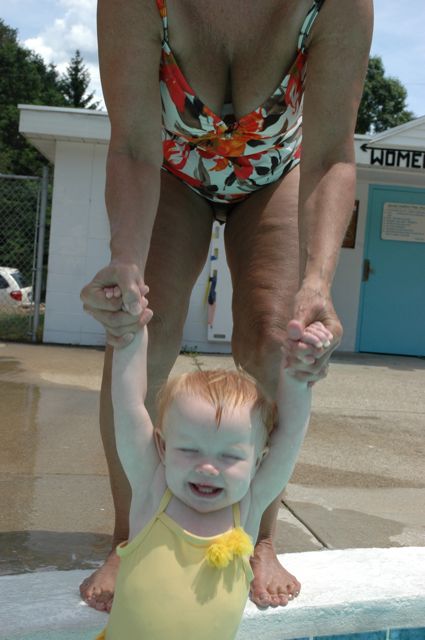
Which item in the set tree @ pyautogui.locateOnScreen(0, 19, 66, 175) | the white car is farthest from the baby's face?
tree @ pyautogui.locateOnScreen(0, 19, 66, 175)

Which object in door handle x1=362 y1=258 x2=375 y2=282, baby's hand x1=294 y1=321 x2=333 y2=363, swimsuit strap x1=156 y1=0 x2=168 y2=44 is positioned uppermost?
swimsuit strap x1=156 y1=0 x2=168 y2=44

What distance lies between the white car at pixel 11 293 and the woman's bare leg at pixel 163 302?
1068cm

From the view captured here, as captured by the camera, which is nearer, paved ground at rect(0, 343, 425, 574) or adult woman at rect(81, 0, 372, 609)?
adult woman at rect(81, 0, 372, 609)

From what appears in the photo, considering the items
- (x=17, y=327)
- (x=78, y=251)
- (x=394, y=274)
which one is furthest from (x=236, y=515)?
(x=17, y=327)

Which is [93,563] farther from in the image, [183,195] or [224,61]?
[224,61]

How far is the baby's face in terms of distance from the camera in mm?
1756

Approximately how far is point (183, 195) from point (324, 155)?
58cm

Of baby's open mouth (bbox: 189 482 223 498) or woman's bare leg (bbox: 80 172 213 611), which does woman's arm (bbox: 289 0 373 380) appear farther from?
baby's open mouth (bbox: 189 482 223 498)

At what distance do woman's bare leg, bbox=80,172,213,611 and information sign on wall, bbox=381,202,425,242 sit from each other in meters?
8.32

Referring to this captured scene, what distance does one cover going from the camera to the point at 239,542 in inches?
70.5

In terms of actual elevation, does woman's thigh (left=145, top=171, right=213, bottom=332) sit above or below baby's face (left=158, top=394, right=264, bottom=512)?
above

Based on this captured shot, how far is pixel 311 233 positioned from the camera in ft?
7.00

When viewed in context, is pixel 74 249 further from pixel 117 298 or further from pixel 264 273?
pixel 117 298

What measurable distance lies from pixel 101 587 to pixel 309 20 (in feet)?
5.56
